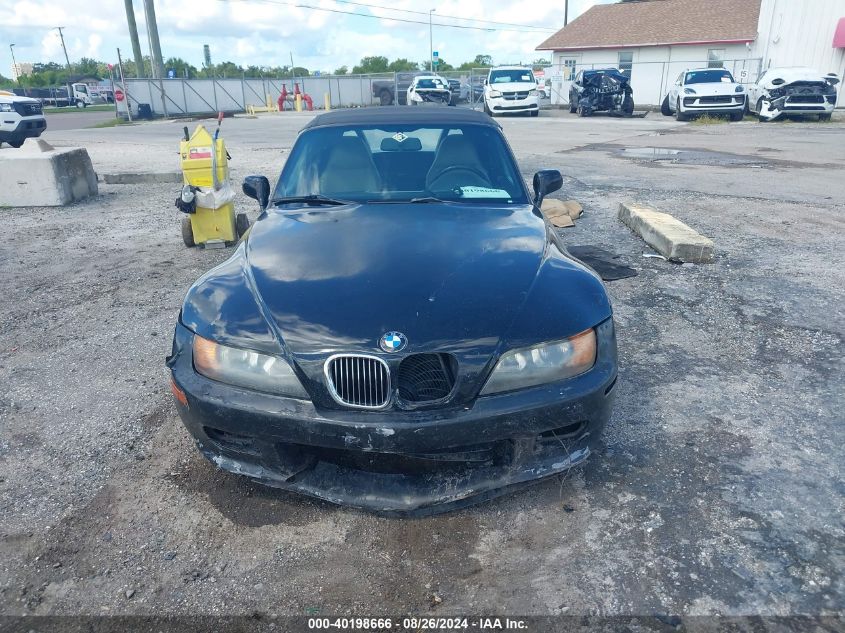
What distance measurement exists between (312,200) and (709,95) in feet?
71.7

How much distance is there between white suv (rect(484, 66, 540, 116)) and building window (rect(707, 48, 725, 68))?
14.4 meters

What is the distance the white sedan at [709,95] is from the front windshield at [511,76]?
5.84 meters

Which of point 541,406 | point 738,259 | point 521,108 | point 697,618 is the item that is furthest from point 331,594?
point 521,108

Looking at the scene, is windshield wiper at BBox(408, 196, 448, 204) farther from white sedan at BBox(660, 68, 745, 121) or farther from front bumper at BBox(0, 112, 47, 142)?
white sedan at BBox(660, 68, 745, 121)

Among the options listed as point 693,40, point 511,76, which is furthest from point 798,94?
point 693,40

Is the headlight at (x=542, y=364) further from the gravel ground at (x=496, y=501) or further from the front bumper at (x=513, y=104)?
the front bumper at (x=513, y=104)

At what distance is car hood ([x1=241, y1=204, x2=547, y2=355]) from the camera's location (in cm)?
238

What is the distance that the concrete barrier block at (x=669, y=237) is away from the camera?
5.89m

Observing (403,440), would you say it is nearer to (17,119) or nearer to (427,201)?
(427,201)

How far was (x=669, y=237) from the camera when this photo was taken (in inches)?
239

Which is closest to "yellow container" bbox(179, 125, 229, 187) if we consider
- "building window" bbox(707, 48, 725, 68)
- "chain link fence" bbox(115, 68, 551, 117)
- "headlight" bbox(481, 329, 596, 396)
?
"headlight" bbox(481, 329, 596, 396)

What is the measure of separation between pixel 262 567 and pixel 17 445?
1.73 metres

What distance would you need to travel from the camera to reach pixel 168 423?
3.39 metres

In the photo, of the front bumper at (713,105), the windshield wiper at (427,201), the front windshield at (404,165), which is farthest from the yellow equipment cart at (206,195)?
the front bumper at (713,105)
